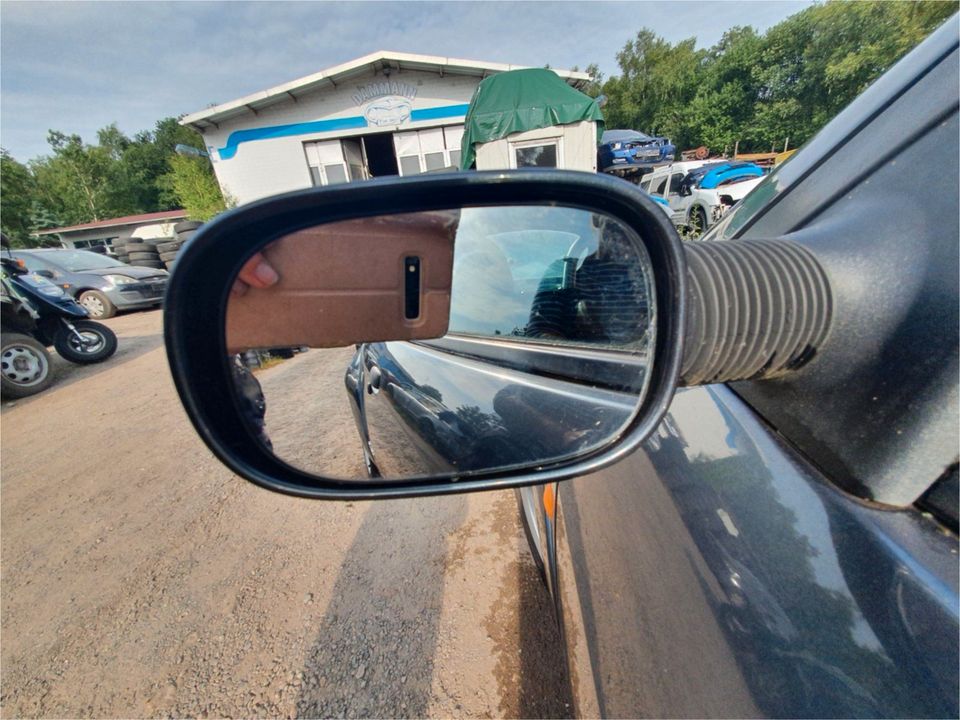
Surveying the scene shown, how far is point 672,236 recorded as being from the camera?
23.1 inches

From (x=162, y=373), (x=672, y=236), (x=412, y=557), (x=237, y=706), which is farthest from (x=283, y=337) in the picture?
(x=162, y=373)

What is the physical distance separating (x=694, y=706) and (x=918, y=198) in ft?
3.00

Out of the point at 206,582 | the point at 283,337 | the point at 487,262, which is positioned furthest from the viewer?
the point at 206,582

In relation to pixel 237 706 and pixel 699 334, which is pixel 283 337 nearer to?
pixel 699 334

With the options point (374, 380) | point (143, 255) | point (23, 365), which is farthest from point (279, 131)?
point (374, 380)

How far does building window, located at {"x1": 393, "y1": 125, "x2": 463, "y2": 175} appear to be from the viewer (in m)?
15.4

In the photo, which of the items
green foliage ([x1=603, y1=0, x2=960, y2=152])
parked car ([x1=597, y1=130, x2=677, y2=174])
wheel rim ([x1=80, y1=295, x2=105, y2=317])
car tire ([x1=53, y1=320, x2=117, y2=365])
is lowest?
wheel rim ([x1=80, y1=295, x2=105, y2=317])

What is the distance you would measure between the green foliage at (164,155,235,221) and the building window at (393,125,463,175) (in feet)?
21.8

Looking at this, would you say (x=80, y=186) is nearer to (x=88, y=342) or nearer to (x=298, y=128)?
(x=298, y=128)

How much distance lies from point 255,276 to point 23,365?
8344 millimetres

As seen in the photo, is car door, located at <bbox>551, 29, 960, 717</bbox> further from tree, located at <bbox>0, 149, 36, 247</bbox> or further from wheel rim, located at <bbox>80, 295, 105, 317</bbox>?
tree, located at <bbox>0, 149, 36, 247</bbox>

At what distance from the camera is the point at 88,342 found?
24.7 ft

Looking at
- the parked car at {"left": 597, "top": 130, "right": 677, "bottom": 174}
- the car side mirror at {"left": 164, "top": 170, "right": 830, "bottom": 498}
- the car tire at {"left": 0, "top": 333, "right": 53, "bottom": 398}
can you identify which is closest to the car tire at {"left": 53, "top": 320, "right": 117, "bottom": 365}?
the car tire at {"left": 0, "top": 333, "right": 53, "bottom": 398}

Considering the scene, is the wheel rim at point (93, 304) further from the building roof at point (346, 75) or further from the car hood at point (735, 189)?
the car hood at point (735, 189)
